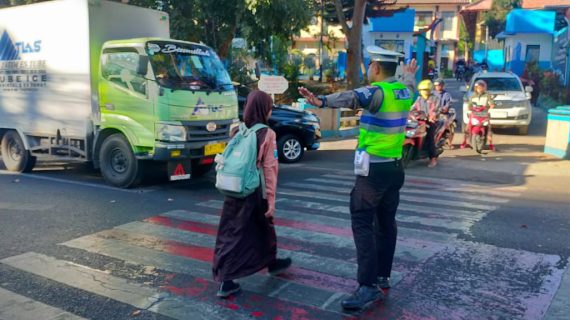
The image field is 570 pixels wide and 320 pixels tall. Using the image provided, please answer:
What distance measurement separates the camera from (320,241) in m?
5.89

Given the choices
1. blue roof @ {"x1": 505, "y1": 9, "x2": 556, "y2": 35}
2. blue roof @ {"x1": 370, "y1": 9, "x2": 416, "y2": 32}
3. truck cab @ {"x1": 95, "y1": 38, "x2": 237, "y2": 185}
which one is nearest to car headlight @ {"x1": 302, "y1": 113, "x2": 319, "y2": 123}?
truck cab @ {"x1": 95, "y1": 38, "x2": 237, "y2": 185}

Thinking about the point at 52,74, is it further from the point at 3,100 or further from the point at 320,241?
the point at 320,241

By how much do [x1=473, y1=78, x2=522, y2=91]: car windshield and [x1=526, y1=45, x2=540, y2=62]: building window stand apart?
16.1m

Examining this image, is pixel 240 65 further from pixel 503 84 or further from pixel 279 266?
pixel 279 266

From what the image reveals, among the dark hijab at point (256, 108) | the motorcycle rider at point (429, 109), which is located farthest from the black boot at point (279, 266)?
the motorcycle rider at point (429, 109)

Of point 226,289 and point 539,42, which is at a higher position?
point 539,42

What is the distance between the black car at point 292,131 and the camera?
1164cm

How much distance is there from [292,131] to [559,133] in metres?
6.15

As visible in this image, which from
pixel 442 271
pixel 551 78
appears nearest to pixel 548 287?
pixel 442 271

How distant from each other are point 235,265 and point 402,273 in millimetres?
1647

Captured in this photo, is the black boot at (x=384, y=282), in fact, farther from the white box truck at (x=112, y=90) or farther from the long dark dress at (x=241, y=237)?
the white box truck at (x=112, y=90)

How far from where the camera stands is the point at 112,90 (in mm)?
8672

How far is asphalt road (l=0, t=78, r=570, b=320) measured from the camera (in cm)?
424

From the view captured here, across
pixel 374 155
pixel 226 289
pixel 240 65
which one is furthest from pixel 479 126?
pixel 240 65
